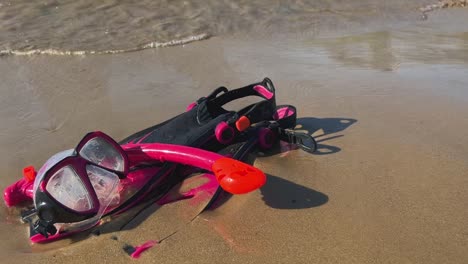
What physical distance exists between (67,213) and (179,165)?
2.21ft

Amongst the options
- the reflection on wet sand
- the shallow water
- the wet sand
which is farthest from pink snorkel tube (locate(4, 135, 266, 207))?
the shallow water

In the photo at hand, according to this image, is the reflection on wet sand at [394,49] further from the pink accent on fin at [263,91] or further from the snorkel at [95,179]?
the snorkel at [95,179]

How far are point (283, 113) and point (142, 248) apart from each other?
140cm

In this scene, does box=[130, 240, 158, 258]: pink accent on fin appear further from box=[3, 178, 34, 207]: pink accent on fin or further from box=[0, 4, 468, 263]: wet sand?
box=[3, 178, 34, 207]: pink accent on fin

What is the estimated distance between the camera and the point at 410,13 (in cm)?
780

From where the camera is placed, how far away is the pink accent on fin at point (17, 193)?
231 cm

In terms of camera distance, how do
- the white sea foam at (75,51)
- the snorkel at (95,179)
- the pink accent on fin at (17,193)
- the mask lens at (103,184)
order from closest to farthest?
the snorkel at (95,179), the mask lens at (103,184), the pink accent on fin at (17,193), the white sea foam at (75,51)

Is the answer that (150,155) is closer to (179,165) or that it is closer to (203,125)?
(179,165)

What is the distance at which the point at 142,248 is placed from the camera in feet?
6.48

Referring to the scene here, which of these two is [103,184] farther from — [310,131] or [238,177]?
[310,131]

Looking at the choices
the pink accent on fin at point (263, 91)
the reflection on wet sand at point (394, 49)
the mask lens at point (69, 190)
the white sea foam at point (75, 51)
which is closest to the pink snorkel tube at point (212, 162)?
the mask lens at point (69, 190)

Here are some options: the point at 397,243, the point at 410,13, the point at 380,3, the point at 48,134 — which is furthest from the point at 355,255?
the point at 380,3

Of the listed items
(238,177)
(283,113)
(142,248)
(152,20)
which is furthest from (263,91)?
(152,20)

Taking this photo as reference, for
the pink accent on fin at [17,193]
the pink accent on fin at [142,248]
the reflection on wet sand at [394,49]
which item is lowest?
the reflection on wet sand at [394,49]
